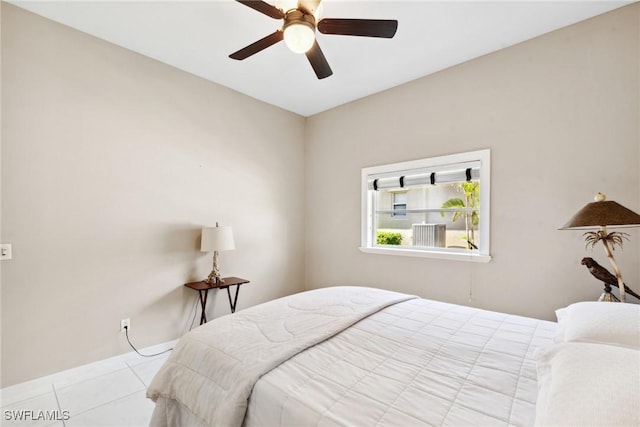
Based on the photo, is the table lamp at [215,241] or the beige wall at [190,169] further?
the table lamp at [215,241]

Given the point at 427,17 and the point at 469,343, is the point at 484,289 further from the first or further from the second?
the point at 427,17

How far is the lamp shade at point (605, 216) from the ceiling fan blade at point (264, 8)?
6.85ft

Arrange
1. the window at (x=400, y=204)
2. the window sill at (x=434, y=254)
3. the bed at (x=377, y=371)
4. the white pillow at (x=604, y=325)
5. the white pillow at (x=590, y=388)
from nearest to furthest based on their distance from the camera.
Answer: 1. the white pillow at (x=590, y=388)
2. the bed at (x=377, y=371)
3. the white pillow at (x=604, y=325)
4. the window sill at (x=434, y=254)
5. the window at (x=400, y=204)

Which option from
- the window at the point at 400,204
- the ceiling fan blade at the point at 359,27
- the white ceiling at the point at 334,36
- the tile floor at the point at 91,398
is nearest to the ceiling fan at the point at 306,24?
the ceiling fan blade at the point at 359,27

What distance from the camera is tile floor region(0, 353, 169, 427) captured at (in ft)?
5.92

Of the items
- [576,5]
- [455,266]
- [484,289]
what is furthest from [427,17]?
[484,289]

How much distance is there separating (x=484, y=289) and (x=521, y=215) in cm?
Answer: 72

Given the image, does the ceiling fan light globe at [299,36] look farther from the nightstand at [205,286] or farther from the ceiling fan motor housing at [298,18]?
the nightstand at [205,286]

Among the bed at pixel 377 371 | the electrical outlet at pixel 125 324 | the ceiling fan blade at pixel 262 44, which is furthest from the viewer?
the electrical outlet at pixel 125 324

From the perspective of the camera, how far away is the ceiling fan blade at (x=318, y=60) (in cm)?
187

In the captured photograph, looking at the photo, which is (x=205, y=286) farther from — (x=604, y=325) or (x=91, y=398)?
(x=604, y=325)

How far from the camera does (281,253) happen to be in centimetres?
384

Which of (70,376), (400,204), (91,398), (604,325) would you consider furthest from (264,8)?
(70,376)

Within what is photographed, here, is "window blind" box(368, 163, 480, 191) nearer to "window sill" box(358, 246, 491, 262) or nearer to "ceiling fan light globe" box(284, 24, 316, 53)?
"window sill" box(358, 246, 491, 262)
